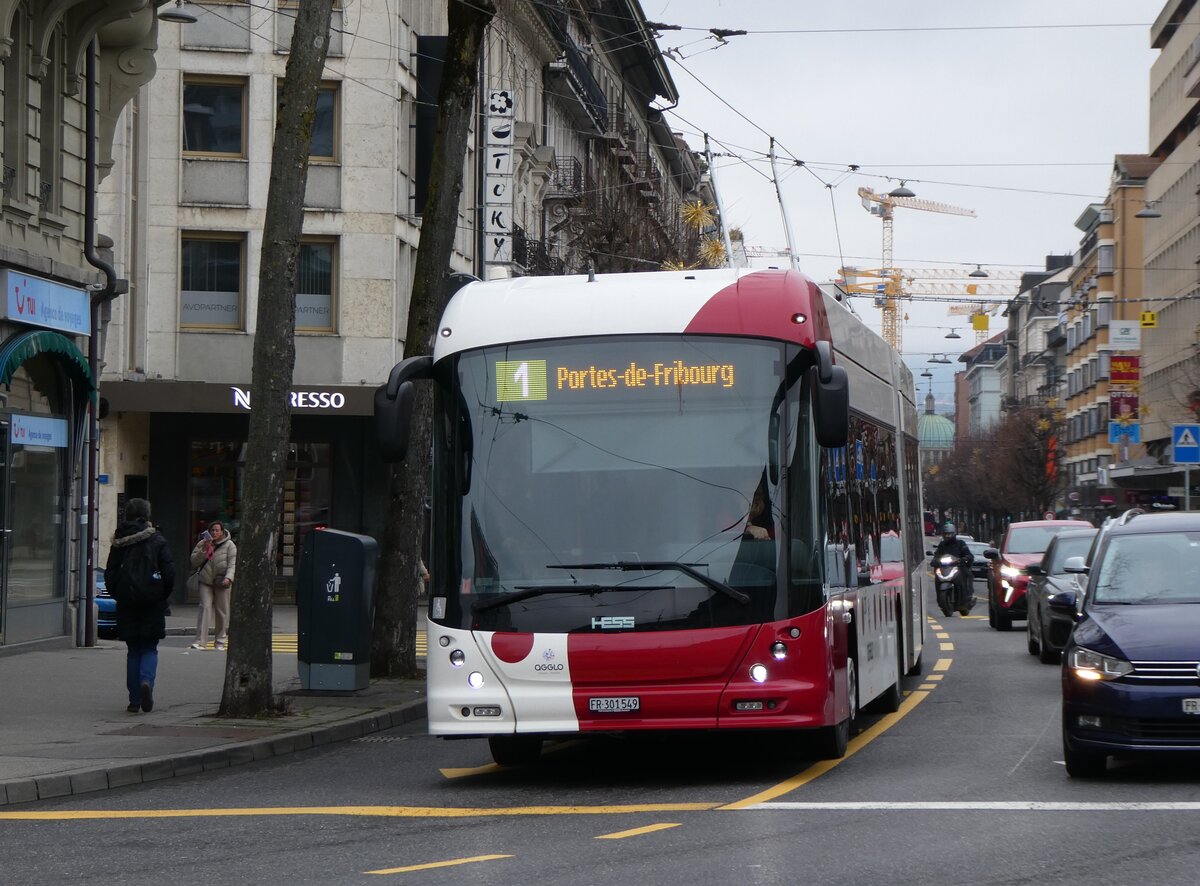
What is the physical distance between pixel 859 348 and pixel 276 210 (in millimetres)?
4733

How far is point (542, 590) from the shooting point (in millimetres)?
11664

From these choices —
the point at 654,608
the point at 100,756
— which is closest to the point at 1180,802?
the point at 654,608

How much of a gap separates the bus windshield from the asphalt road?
1.14 m

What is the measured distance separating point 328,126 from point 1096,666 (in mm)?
29526

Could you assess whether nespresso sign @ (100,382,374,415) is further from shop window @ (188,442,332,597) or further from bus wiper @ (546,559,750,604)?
bus wiper @ (546,559,750,604)

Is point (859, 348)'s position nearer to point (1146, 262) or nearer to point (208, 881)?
point (208, 881)

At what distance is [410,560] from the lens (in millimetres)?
19672

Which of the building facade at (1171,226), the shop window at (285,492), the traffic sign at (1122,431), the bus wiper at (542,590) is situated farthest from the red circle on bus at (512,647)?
the building facade at (1171,226)

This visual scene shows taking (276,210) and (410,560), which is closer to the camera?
(276,210)

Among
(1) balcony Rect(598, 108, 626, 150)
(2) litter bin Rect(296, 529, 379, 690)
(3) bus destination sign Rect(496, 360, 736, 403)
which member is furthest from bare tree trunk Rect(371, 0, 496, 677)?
(1) balcony Rect(598, 108, 626, 150)

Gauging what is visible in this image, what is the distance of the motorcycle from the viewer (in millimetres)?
37719

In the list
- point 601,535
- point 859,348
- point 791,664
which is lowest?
point 791,664

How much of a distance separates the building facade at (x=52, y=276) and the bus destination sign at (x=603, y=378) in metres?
10.5

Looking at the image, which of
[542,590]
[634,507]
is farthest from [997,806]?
[542,590]
